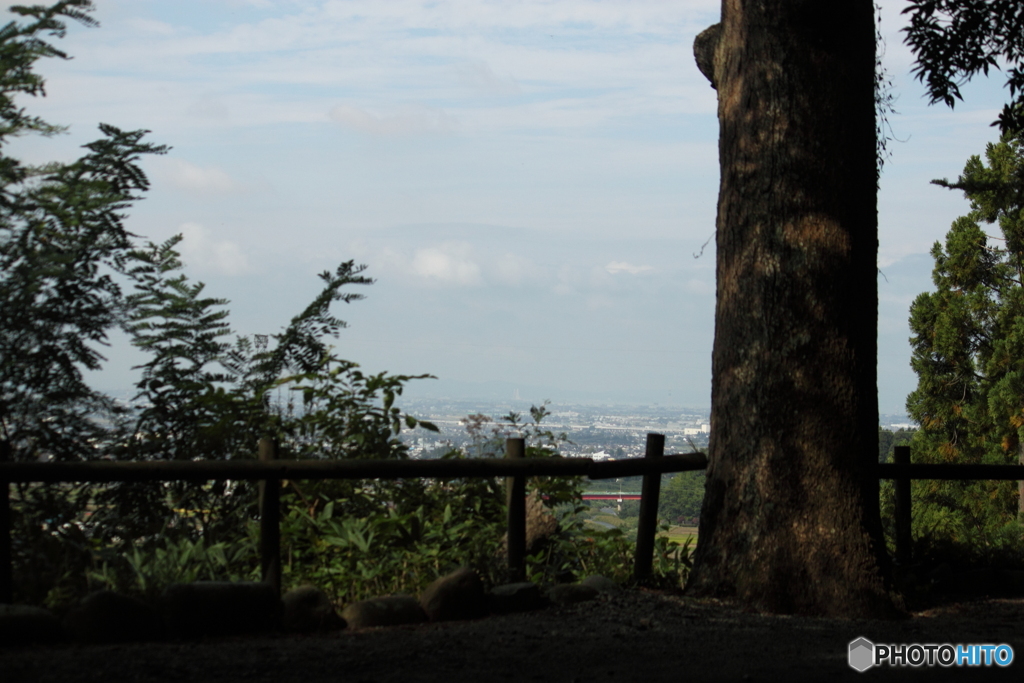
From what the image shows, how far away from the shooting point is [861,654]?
182 inches

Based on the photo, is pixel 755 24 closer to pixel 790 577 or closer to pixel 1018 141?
pixel 790 577

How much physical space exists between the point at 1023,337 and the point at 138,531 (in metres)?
18.1

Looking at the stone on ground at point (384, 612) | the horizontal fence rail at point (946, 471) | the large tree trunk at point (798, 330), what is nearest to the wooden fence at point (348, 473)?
the stone on ground at point (384, 612)

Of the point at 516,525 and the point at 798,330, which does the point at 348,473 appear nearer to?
the point at 516,525

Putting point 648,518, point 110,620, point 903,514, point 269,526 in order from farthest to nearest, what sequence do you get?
point 903,514 < point 648,518 < point 269,526 < point 110,620

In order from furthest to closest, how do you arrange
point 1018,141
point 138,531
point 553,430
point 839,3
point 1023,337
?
point 1018,141
point 1023,337
point 553,430
point 839,3
point 138,531

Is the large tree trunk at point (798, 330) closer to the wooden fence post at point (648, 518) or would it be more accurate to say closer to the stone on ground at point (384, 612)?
the wooden fence post at point (648, 518)

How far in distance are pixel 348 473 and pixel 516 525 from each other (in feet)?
4.03

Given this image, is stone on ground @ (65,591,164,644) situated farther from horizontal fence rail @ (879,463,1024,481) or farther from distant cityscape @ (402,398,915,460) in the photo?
horizontal fence rail @ (879,463,1024,481)

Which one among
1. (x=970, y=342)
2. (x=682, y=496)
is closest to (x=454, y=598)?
(x=682, y=496)

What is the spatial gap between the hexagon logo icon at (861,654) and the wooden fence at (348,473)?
1.93 metres

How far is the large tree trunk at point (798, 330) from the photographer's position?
18.4 feet

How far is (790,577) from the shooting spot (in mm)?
5566

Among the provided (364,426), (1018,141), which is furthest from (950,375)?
(364,426)
